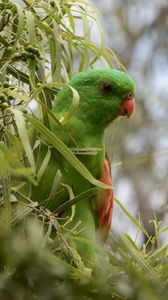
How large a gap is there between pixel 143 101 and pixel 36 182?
4040 millimetres

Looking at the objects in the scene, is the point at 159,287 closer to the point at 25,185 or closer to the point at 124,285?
the point at 124,285

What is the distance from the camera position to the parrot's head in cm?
165

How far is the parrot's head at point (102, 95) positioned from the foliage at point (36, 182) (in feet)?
0.89

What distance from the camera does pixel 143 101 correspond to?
484 cm

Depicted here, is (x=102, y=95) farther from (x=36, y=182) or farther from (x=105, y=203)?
(x=36, y=182)

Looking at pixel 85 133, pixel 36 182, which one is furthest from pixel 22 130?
pixel 85 133

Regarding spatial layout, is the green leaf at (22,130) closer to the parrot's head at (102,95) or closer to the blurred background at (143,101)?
the parrot's head at (102,95)

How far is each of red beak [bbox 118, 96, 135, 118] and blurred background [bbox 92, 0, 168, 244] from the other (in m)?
2.56

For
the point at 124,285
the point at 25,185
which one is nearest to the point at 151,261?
the point at 25,185

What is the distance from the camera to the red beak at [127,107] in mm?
1661

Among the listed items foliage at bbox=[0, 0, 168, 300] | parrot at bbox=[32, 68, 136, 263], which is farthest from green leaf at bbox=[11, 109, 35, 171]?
parrot at bbox=[32, 68, 136, 263]

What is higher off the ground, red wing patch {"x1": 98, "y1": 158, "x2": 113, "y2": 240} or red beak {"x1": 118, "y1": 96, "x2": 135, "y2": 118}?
red beak {"x1": 118, "y1": 96, "x2": 135, "y2": 118}

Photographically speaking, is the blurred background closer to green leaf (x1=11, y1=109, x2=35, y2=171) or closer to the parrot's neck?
the parrot's neck

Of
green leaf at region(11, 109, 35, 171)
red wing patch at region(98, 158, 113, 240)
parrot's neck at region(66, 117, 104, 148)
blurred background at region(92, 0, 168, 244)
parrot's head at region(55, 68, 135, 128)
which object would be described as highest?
green leaf at region(11, 109, 35, 171)
